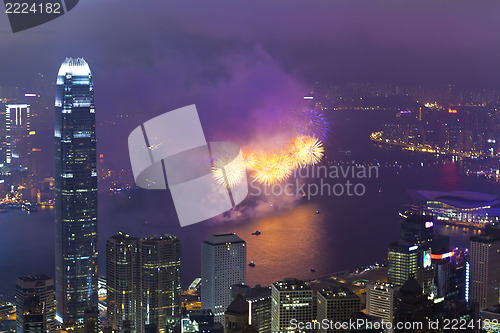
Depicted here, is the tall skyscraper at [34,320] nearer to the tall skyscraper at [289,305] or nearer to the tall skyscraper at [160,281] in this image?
the tall skyscraper at [160,281]

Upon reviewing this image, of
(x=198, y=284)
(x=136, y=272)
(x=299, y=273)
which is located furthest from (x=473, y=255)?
(x=136, y=272)

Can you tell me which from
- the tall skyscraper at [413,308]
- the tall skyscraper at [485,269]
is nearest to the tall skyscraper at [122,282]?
the tall skyscraper at [413,308]

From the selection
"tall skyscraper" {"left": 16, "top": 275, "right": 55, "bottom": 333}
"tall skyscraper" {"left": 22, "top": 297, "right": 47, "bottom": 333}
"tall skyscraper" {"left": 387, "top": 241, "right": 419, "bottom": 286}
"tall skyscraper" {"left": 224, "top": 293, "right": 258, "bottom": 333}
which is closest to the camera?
"tall skyscraper" {"left": 224, "top": 293, "right": 258, "bottom": 333}

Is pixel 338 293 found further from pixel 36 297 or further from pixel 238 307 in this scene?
pixel 36 297

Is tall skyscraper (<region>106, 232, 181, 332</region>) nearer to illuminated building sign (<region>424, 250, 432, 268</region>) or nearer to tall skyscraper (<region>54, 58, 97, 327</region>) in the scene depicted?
tall skyscraper (<region>54, 58, 97, 327</region>)

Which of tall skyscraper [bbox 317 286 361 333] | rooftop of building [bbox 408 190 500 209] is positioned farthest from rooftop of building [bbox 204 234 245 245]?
rooftop of building [bbox 408 190 500 209]
